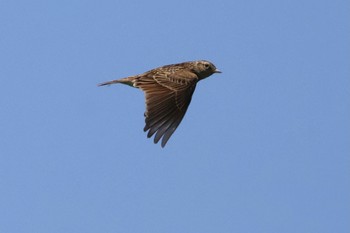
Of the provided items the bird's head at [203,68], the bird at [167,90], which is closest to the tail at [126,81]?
the bird at [167,90]

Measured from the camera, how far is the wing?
74.0 feet

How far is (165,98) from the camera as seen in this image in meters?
23.8

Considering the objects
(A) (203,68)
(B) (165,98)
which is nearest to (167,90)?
(B) (165,98)

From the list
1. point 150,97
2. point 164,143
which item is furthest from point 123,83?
point 164,143

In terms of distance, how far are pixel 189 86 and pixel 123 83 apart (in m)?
1.96

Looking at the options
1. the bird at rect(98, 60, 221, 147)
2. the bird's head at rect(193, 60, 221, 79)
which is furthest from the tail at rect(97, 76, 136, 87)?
the bird's head at rect(193, 60, 221, 79)

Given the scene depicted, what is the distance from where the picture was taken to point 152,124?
73.8 ft

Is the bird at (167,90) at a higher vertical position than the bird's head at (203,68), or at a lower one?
lower

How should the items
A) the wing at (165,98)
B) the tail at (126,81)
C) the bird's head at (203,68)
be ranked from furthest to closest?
the bird's head at (203,68) < the tail at (126,81) < the wing at (165,98)

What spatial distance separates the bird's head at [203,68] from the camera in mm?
27328

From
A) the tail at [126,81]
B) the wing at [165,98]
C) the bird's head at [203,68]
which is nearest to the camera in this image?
the wing at [165,98]

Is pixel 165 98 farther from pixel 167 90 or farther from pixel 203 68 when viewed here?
pixel 203 68

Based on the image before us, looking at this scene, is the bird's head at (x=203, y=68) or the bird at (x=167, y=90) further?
the bird's head at (x=203, y=68)

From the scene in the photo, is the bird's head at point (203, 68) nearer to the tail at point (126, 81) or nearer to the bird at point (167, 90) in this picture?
the bird at point (167, 90)
